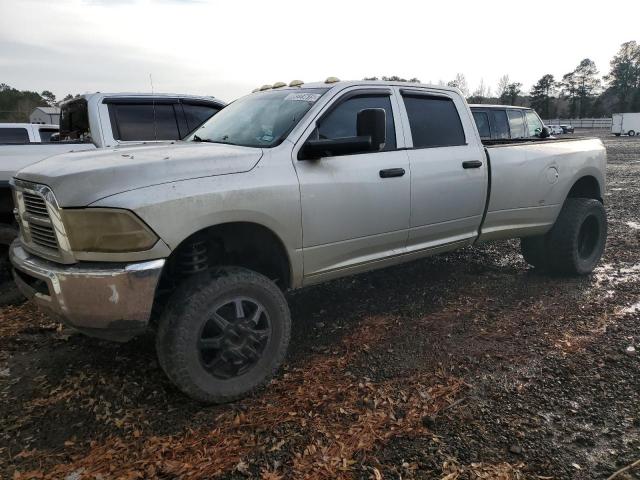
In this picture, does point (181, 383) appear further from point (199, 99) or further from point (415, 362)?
point (199, 99)

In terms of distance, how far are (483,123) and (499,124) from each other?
0.63 m

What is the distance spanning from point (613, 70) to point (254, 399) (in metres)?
101

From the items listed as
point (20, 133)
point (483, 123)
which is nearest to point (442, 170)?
point (483, 123)

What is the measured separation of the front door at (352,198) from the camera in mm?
3205

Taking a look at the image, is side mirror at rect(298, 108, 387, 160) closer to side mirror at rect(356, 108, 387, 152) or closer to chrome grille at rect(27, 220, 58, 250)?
side mirror at rect(356, 108, 387, 152)

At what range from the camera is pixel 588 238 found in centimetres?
537

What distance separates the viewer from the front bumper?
8.09 feet

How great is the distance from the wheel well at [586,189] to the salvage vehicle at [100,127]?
163 inches

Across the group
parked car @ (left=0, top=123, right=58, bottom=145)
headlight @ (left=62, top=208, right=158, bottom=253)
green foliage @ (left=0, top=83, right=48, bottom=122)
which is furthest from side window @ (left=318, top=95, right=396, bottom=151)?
green foliage @ (left=0, top=83, right=48, bottom=122)

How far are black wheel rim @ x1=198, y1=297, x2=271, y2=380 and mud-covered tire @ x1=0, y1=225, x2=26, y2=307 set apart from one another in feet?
8.85

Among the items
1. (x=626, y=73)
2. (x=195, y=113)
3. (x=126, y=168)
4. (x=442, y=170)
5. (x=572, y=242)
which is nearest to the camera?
(x=126, y=168)

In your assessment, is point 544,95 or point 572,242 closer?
point 572,242

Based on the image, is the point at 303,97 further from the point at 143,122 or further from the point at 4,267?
the point at 4,267

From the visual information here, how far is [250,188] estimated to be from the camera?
113 inches
